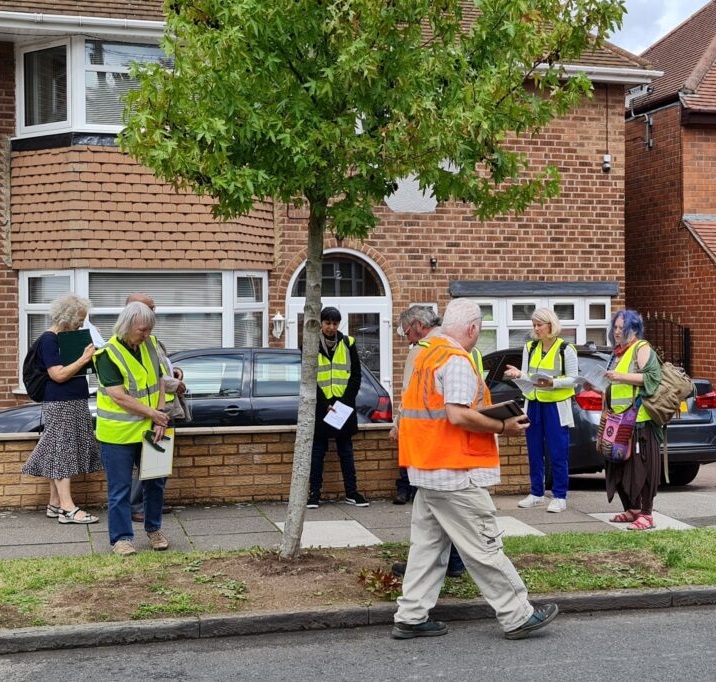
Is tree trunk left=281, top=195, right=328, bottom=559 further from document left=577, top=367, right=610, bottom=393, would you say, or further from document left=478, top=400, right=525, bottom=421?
document left=577, top=367, right=610, bottom=393

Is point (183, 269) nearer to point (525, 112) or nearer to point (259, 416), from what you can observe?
point (259, 416)

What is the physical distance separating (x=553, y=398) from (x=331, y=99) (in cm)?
359

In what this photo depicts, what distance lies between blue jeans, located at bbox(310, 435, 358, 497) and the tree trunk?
2.22 meters

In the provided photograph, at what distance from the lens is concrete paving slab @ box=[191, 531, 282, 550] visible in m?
7.71

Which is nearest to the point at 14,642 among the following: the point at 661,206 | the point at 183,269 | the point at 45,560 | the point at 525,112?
the point at 45,560

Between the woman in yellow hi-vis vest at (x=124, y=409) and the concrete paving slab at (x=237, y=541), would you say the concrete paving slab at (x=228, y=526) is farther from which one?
the woman in yellow hi-vis vest at (x=124, y=409)

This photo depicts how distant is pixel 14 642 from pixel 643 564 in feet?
12.8

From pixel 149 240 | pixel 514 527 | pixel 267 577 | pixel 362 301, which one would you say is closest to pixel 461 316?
pixel 267 577

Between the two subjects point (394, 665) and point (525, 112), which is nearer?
point (394, 665)

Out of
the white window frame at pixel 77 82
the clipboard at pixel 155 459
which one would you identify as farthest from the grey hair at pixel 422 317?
the white window frame at pixel 77 82

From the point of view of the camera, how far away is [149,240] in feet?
46.4

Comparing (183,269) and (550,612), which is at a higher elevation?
(183,269)

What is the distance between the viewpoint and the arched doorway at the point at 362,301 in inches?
615

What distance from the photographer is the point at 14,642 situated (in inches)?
217
